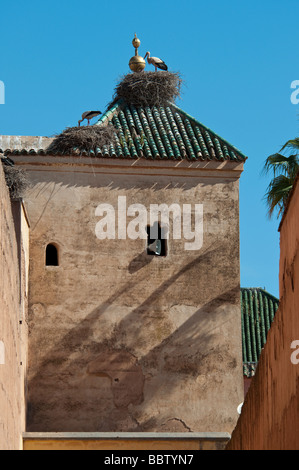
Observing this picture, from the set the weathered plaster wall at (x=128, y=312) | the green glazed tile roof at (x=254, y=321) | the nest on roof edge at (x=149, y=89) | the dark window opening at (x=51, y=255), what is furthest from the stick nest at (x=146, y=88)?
the green glazed tile roof at (x=254, y=321)

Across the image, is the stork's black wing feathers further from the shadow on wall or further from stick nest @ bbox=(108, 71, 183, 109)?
the shadow on wall

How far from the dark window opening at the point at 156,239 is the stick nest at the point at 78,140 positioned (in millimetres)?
1757

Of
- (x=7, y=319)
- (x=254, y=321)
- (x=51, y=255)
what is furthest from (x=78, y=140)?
(x=254, y=321)

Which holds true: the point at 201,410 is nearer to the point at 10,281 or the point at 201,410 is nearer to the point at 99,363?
the point at 99,363

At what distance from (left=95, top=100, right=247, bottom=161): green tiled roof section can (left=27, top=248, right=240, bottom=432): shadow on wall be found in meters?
2.25

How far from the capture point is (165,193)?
19.0 meters

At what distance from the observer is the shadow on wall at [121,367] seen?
58.5ft

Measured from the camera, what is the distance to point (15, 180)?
17938mm

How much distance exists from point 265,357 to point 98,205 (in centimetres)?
976

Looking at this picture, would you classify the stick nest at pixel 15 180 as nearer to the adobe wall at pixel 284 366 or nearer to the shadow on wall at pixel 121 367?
the shadow on wall at pixel 121 367

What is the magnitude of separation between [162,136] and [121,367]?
4378 mm

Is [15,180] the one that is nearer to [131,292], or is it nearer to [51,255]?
[51,255]

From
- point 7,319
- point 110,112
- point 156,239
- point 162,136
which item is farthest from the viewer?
point 110,112
